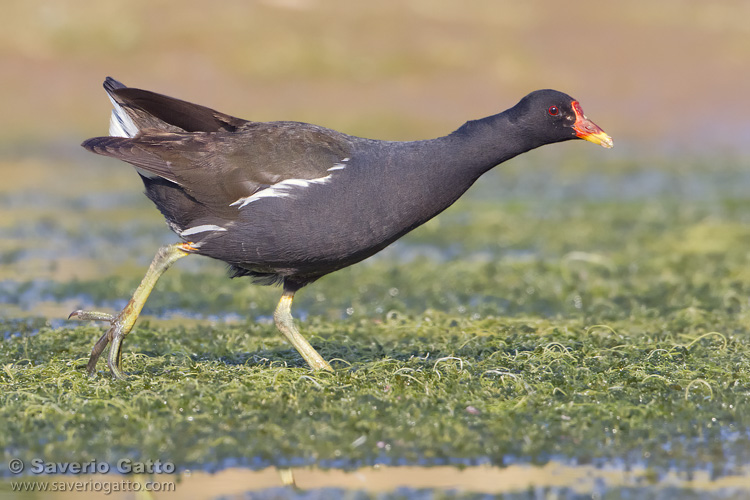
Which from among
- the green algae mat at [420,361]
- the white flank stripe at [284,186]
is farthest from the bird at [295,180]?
the green algae mat at [420,361]

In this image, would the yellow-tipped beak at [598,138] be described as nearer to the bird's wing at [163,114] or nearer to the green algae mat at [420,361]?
the green algae mat at [420,361]

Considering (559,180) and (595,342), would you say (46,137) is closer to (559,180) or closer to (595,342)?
(559,180)

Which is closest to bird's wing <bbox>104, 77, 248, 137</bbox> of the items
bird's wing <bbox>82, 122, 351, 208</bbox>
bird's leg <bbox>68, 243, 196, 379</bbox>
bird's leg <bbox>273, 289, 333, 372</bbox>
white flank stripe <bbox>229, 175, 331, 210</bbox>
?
bird's wing <bbox>82, 122, 351, 208</bbox>

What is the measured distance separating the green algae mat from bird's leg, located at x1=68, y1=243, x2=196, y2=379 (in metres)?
0.18

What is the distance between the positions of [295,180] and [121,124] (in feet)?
4.65

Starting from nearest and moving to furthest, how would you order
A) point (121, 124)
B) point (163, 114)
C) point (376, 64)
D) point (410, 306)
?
point (163, 114)
point (121, 124)
point (410, 306)
point (376, 64)

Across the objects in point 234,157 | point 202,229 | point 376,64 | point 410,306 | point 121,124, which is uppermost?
point 376,64

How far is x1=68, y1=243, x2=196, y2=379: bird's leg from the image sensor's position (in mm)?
6477

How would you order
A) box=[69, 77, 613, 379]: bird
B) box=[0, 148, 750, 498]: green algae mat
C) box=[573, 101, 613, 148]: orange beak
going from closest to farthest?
box=[0, 148, 750, 498]: green algae mat
box=[69, 77, 613, 379]: bird
box=[573, 101, 613, 148]: orange beak

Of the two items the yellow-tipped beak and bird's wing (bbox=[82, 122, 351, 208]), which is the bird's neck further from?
bird's wing (bbox=[82, 122, 351, 208])

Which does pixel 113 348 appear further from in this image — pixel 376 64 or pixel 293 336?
pixel 376 64

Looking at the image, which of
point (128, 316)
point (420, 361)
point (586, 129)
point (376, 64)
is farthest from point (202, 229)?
point (376, 64)

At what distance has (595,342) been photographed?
7.62m

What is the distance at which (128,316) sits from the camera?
6.54 meters
